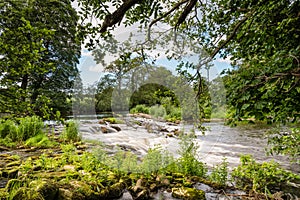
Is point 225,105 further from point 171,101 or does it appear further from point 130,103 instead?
point 130,103

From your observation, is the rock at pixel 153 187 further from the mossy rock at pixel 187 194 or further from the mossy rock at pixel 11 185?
the mossy rock at pixel 11 185

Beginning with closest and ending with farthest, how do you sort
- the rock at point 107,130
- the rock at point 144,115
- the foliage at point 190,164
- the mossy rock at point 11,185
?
the mossy rock at point 11,185
the rock at point 144,115
the foliage at point 190,164
the rock at point 107,130

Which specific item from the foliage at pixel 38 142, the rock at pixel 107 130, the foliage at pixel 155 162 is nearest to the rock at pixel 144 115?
the foliage at pixel 155 162

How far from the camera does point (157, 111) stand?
2.45m

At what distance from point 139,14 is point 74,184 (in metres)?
1.94

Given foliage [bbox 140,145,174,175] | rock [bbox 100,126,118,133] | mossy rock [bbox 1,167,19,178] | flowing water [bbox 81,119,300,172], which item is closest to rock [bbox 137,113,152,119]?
flowing water [bbox 81,119,300,172]

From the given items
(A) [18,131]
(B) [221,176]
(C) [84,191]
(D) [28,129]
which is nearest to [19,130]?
(A) [18,131]

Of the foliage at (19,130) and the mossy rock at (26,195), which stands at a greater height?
the foliage at (19,130)

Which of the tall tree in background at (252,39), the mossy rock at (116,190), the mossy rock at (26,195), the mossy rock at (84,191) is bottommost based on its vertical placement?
the mossy rock at (116,190)

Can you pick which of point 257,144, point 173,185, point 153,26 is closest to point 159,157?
point 173,185

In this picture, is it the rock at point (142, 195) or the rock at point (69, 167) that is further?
the rock at point (69, 167)

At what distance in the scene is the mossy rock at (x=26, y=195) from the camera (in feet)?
4.94

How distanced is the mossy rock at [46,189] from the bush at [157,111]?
4.25 ft

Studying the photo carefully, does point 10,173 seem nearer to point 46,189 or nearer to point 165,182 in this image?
point 46,189
